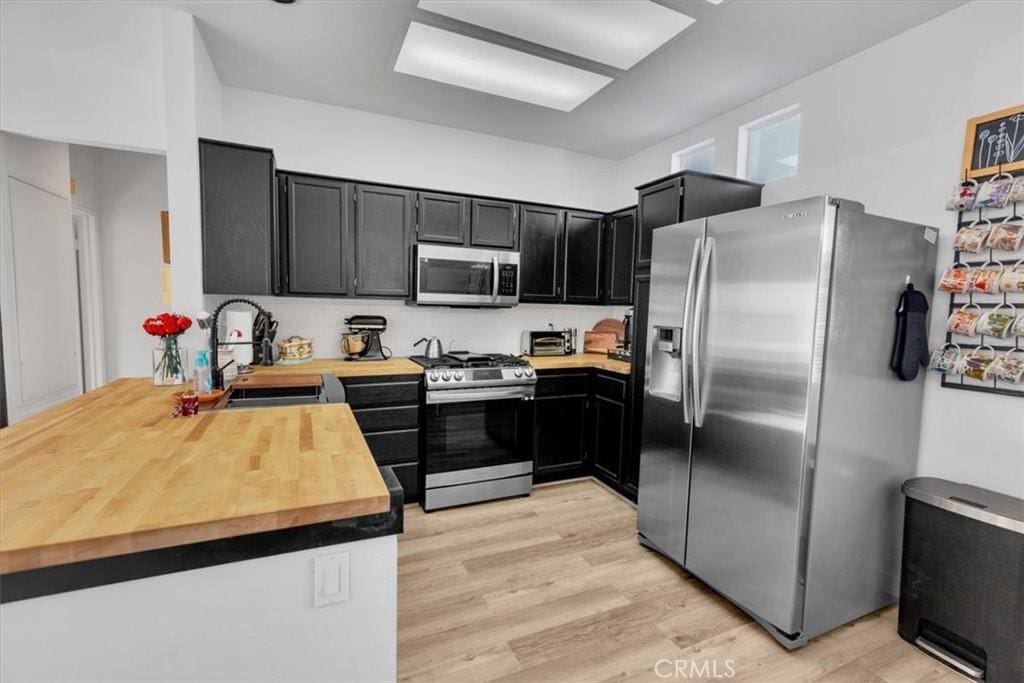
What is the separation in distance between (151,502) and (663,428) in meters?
2.31

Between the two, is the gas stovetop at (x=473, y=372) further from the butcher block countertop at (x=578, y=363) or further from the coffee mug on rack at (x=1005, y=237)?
the coffee mug on rack at (x=1005, y=237)

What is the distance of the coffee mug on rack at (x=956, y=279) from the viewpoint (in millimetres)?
2102

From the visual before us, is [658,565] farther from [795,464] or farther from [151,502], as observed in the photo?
[151,502]

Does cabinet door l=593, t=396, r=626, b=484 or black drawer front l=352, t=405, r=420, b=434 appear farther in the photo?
cabinet door l=593, t=396, r=626, b=484

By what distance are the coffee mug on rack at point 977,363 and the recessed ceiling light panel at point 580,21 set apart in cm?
205

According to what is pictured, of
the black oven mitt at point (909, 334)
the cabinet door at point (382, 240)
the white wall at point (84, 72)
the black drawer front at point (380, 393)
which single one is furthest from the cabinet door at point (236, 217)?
the black oven mitt at point (909, 334)

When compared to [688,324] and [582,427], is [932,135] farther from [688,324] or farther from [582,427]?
[582,427]

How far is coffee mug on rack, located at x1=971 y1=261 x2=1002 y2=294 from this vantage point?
78.7 inches

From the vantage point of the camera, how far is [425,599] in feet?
7.28

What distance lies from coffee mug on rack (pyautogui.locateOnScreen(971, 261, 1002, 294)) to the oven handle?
251 centimetres

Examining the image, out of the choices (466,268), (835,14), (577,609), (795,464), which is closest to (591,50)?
(835,14)

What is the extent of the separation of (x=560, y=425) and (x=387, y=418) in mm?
1386

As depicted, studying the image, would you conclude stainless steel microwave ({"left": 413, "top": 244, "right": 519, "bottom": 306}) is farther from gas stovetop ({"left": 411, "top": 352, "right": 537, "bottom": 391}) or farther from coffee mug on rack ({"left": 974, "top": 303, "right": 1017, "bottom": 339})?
coffee mug on rack ({"left": 974, "top": 303, "right": 1017, "bottom": 339})

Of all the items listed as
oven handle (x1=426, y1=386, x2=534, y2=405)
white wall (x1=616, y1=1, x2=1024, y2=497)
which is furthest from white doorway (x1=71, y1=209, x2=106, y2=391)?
white wall (x1=616, y1=1, x2=1024, y2=497)
